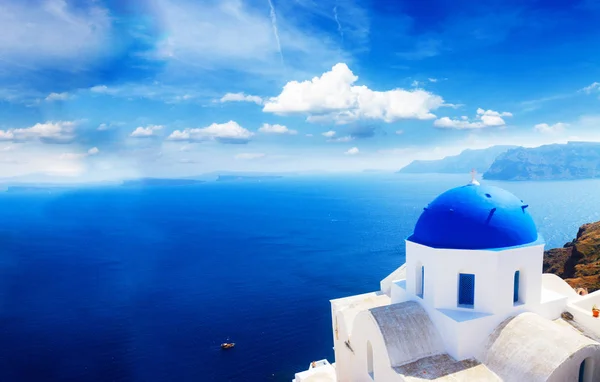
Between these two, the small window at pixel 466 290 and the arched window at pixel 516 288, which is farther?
the arched window at pixel 516 288

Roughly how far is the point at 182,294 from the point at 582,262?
4820cm

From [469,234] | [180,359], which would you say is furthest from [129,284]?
[469,234]

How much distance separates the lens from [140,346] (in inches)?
1400

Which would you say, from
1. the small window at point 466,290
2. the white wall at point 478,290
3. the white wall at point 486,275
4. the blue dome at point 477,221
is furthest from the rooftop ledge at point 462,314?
the blue dome at point 477,221

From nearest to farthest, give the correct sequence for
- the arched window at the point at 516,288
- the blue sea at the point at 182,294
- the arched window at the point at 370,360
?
the arched window at the point at 516,288 < the arched window at the point at 370,360 < the blue sea at the point at 182,294

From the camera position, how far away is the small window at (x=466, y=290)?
548 inches

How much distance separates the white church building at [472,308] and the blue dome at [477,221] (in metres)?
0.04

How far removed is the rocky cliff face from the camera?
100 ft

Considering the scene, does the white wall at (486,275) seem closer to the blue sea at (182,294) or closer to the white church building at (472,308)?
the white church building at (472,308)

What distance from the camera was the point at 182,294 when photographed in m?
49.9

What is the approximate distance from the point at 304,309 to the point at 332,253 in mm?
28797

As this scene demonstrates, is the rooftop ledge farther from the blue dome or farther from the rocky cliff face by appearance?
the rocky cliff face

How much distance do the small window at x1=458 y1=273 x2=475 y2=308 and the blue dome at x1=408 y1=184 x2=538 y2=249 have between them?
128 centimetres

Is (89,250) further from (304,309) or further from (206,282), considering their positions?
(304,309)
